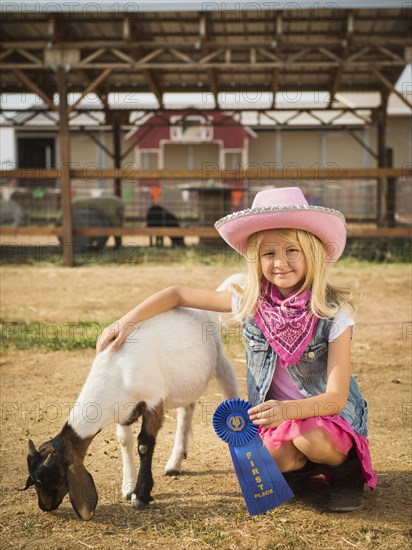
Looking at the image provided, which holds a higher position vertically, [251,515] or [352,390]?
[352,390]

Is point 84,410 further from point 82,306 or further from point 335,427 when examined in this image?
point 82,306

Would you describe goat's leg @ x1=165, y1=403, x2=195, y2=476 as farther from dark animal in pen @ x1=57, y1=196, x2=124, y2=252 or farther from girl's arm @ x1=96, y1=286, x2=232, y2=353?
dark animal in pen @ x1=57, y1=196, x2=124, y2=252

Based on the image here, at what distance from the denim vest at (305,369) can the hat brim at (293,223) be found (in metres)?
0.36

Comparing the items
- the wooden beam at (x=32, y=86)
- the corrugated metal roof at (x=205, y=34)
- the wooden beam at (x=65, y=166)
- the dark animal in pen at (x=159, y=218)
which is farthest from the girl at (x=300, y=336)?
the dark animal in pen at (x=159, y=218)

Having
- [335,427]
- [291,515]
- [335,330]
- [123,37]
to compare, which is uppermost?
[123,37]

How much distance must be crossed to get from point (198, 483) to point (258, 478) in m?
0.60

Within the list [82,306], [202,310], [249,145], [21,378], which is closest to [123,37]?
[82,306]

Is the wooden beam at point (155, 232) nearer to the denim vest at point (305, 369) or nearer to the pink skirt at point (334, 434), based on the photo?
the denim vest at point (305, 369)

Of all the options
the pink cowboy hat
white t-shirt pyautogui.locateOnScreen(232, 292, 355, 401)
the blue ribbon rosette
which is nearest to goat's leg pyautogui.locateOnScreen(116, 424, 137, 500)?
the blue ribbon rosette

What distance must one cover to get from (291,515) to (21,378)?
2.69 m

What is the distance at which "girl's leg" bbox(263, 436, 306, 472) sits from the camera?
2924 millimetres

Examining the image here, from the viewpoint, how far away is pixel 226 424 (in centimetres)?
273

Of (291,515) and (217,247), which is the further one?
(217,247)

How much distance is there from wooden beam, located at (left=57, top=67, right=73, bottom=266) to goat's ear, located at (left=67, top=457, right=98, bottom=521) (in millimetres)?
8708
